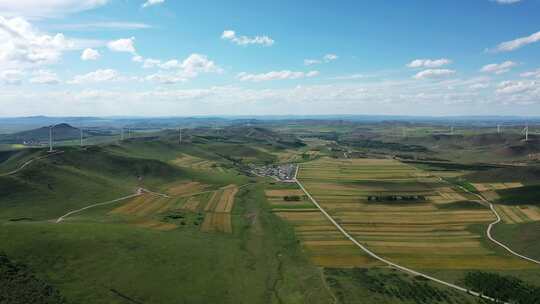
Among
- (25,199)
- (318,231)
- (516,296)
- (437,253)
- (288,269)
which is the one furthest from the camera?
(25,199)

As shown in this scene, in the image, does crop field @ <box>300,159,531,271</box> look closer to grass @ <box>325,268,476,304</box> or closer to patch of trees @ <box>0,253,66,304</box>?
grass @ <box>325,268,476,304</box>

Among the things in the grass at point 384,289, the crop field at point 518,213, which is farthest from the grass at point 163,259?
the crop field at point 518,213

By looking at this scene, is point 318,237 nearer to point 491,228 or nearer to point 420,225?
point 420,225

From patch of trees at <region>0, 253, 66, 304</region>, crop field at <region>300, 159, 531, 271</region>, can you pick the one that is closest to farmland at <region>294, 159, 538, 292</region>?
Result: crop field at <region>300, 159, 531, 271</region>

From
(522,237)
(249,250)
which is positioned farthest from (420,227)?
(249,250)

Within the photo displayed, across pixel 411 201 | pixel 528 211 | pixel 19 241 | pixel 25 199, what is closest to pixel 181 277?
pixel 19 241

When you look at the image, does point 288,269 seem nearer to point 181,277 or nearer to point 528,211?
point 181,277
